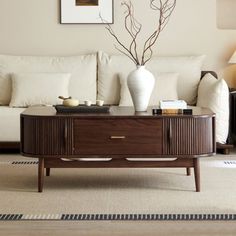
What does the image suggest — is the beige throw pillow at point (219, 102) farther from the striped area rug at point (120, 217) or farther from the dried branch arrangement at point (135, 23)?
the striped area rug at point (120, 217)

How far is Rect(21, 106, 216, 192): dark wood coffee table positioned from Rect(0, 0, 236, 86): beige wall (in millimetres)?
2255

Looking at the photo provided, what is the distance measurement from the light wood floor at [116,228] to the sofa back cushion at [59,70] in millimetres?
2634

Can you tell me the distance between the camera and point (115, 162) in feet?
11.9

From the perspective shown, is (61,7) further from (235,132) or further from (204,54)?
(235,132)

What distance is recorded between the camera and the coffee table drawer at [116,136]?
11.8ft

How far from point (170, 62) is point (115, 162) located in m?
2.08

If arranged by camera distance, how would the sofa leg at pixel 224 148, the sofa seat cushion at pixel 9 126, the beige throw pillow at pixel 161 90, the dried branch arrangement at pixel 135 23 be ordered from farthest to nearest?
the dried branch arrangement at pixel 135 23 → the beige throw pillow at pixel 161 90 → the sofa leg at pixel 224 148 → the sofa seat cushion at pixel 9 126

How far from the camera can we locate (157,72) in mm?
5426

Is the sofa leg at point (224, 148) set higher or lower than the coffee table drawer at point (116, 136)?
lower

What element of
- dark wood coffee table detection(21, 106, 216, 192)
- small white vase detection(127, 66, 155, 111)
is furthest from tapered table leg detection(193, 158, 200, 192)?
small white vase detection(127, 66, 155, 111)

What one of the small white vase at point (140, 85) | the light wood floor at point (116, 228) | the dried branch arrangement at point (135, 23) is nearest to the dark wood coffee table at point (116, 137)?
the small white vase at point (140, 85)

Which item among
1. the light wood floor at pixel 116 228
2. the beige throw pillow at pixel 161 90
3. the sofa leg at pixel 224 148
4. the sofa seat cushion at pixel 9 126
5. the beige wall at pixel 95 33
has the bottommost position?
the light wood floor at pixel 116 228

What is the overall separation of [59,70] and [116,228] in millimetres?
2901

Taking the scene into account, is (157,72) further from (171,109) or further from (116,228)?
(116,228)
